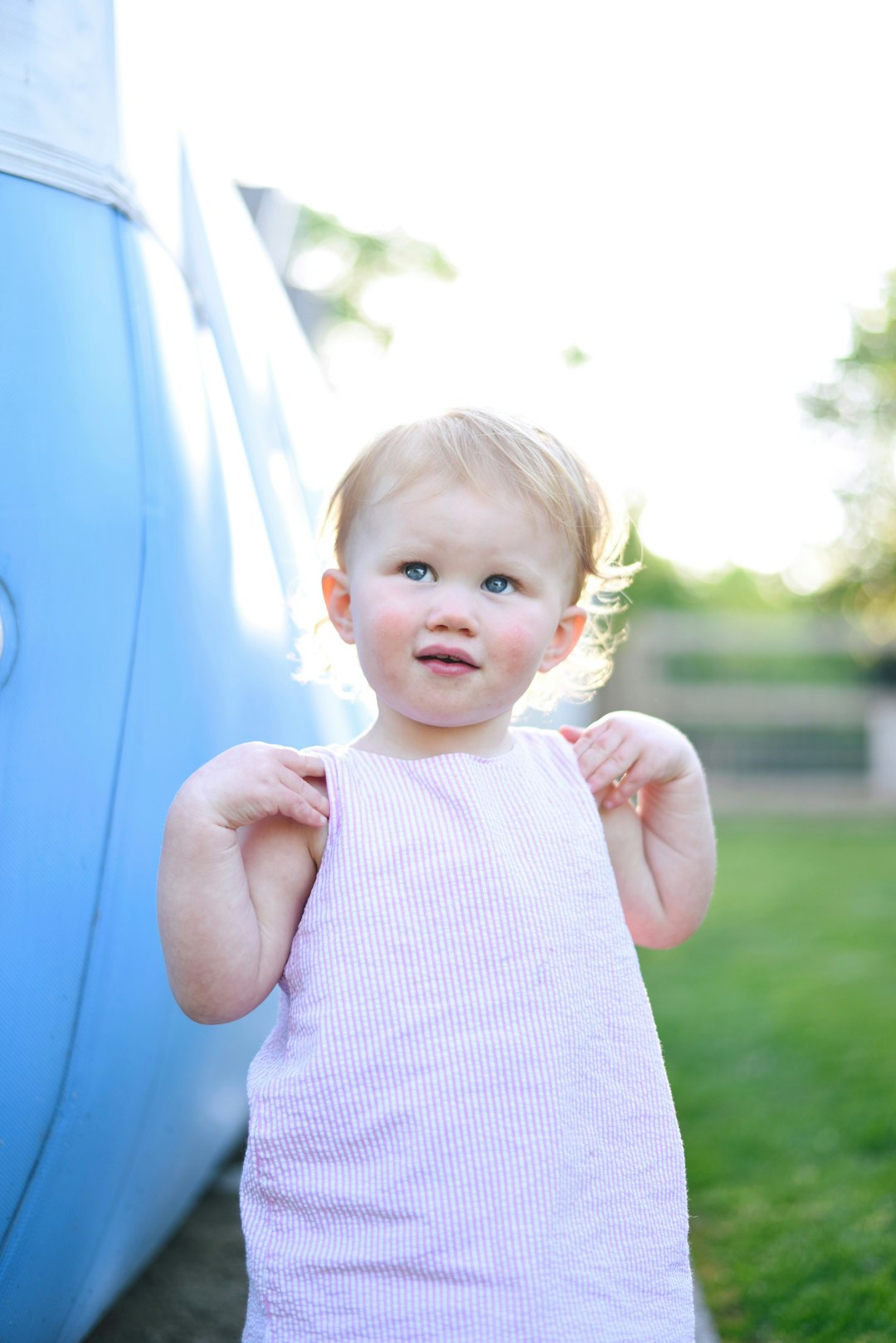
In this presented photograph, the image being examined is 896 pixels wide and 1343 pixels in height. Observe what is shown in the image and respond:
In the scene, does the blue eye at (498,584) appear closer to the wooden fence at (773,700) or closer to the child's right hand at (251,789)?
the child's right hand at (251,789)

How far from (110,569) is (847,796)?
38.7 feet

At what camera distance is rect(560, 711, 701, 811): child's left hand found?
1578 millimetres

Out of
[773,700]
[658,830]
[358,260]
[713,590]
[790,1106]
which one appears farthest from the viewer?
[713,590]

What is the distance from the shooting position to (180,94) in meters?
1.96

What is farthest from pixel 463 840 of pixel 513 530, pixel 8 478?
pixel 8 478

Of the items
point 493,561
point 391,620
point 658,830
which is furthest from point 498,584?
point 658,830

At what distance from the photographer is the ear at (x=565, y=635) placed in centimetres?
159

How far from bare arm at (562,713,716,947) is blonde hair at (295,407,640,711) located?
0.57ft

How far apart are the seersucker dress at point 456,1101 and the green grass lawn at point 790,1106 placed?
106 centimetres

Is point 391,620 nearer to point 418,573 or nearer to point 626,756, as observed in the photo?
point 418,573

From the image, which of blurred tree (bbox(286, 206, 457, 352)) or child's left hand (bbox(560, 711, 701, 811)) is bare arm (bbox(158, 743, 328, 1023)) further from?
blurred tree (bbox(286, 206, 457, 352))

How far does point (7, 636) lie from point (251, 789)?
1.07 feet

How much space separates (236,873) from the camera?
133 centimetres

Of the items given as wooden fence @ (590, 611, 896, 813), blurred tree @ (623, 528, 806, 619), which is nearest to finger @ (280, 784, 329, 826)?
wooden fence @ (590, 611, 896, 813)
